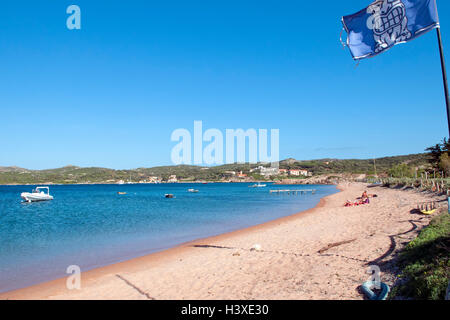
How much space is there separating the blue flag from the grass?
4.23 meters

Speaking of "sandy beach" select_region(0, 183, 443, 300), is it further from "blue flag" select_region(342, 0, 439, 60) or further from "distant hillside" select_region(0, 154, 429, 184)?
"distant hillside" select_region(0, 154, 429, 184)

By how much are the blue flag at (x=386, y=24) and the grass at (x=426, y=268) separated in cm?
423

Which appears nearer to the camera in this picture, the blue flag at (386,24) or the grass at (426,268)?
the grass at (426,268)

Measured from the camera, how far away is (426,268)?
5508 millimetres

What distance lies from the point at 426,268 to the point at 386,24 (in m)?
4.98

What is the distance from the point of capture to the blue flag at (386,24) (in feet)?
19.0

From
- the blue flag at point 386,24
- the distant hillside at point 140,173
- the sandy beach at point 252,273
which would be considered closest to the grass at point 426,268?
the sandy beach at point 252,273

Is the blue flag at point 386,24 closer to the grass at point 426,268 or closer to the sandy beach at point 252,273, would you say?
the grass at point 426,268

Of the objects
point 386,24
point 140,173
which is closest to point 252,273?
point 386,24

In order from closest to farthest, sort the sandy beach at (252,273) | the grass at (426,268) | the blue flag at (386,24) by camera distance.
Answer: the grass at (426,268) < the blue flag at (386,24) < the sandy beach at (252,273)

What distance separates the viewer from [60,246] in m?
15.2

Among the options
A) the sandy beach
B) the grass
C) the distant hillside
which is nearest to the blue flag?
the grass

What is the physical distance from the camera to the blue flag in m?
5.79
